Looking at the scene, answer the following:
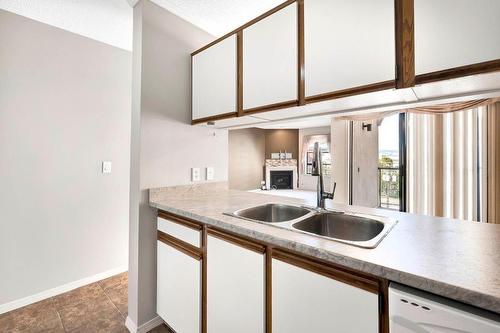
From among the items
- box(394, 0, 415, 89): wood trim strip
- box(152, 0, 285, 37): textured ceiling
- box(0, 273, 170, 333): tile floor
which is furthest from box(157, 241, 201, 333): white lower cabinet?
box(152, 0, 285, 37): textured ceiling

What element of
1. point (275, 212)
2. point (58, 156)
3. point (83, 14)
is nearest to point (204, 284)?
point (275, 212)

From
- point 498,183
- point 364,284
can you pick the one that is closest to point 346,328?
point 364,284

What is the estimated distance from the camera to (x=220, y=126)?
2.11 m

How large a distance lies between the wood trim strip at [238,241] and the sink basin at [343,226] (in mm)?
246

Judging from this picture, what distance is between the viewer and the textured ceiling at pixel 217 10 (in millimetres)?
1766

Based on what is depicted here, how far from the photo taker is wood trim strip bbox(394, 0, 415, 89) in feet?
3.14

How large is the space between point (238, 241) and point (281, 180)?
17.9 ft

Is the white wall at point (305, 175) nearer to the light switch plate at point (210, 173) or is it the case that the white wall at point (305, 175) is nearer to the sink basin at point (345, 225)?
the light switch plate at point (210, 173)

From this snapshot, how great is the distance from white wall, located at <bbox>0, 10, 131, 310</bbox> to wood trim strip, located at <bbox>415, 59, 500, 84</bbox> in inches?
104

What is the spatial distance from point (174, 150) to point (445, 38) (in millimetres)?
1757

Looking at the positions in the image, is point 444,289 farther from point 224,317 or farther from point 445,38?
point 224,317

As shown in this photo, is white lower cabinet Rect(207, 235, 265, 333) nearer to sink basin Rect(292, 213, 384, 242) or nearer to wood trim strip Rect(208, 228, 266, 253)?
wood trim strip Rect(208, 228, 266, 253)

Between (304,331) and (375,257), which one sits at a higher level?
(375,257)

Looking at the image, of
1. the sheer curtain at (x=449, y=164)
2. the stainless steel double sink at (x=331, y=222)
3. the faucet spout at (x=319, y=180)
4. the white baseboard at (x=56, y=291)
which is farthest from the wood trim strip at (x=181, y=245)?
the sheer curtain at (x=449, y=164)
